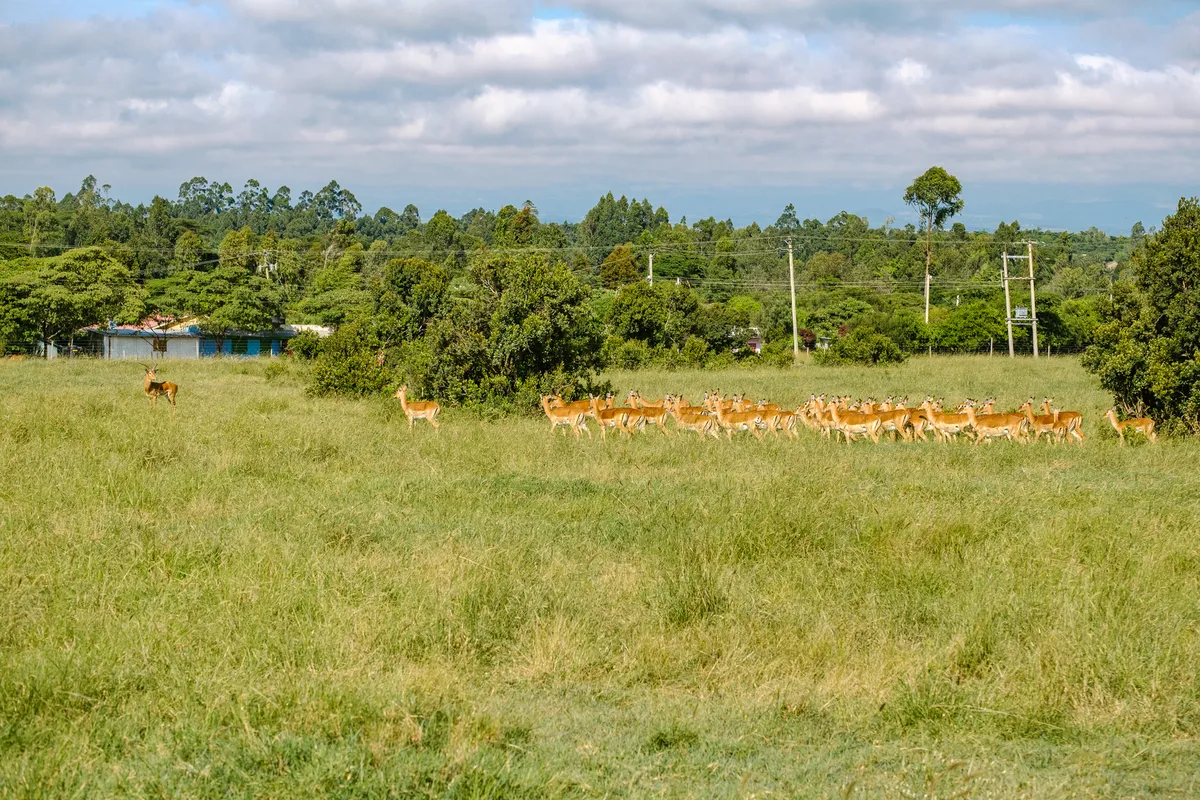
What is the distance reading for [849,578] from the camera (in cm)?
789

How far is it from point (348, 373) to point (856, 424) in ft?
37.8

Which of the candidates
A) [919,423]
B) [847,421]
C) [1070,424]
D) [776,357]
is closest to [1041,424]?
[1070,424]

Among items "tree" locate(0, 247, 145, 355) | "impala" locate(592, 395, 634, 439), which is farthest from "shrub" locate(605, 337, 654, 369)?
"tree" locate(0, 247, 145, 355)

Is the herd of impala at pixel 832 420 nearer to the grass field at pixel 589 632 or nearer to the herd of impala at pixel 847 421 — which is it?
the herd of impala at pixel 847 421

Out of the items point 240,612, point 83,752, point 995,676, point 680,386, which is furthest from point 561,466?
point 680,386

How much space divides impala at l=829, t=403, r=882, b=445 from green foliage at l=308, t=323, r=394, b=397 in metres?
10.1

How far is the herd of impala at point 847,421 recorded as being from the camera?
54.2ft

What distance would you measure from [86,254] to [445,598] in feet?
148

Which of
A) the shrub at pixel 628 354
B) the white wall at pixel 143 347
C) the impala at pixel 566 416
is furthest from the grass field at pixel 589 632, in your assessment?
the white wall at pixel 143 347

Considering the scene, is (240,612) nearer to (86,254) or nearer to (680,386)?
(680,386)

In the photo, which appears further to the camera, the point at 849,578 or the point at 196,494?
the point at 196,494

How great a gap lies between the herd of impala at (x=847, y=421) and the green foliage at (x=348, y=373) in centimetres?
619

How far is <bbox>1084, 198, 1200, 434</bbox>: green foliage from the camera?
15.3 metres

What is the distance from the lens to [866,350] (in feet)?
125
